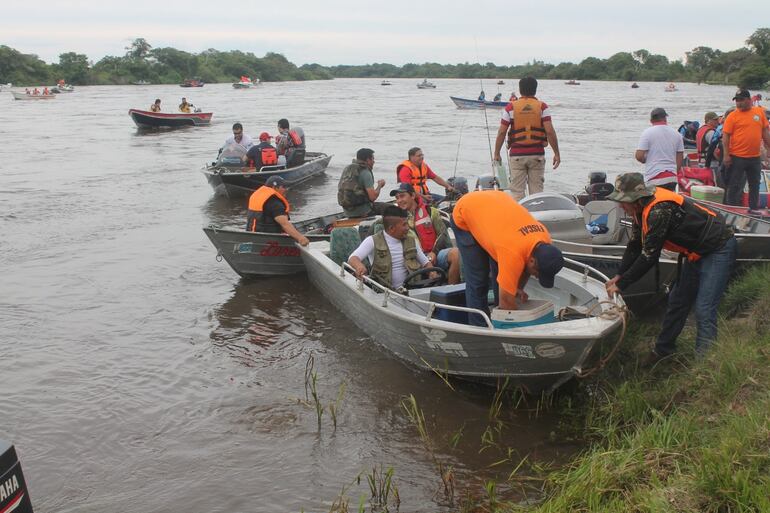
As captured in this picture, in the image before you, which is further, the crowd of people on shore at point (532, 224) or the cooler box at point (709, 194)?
the cooler box at point (709, 194)

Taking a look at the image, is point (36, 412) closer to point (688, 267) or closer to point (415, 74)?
point (688, 267)

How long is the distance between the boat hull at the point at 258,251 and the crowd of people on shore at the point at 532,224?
0.18 m

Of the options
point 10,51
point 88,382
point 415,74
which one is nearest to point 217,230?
point 88,382

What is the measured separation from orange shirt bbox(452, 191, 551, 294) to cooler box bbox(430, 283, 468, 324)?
0.89 metres

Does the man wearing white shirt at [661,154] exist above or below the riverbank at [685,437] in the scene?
above

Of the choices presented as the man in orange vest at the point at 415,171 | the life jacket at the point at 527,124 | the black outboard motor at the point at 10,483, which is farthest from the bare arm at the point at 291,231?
the black outboard motor at the point at 10,483

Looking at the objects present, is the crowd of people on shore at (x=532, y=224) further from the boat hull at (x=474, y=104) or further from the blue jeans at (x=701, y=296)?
the boat hull at (x=474, y=104)

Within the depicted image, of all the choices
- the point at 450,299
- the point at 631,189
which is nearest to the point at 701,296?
the point at 631,189

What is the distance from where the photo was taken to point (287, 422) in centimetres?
608

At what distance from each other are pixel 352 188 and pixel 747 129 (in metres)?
5.11

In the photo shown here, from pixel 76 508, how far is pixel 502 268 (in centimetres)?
332

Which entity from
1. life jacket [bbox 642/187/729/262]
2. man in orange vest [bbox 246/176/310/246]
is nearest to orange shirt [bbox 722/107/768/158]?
life jacket [bbox 642/187/729/262]

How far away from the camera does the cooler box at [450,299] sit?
632 centimetres

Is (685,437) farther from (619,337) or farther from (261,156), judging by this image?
(261,156)
